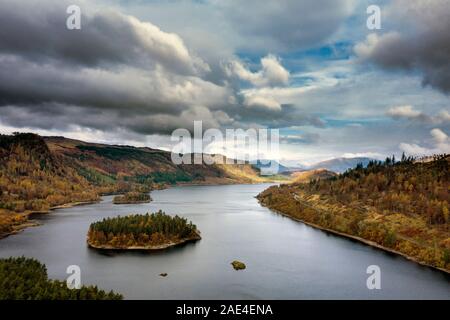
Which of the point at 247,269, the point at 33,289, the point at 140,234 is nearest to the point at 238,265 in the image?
the point at 247,269

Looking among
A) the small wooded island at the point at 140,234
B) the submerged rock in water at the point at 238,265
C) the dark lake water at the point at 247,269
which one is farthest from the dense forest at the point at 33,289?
the small wooded island at the point at 140,234

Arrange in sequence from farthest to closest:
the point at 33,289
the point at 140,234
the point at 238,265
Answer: the point at 140,234, the point at 238,265, the point at 33,289

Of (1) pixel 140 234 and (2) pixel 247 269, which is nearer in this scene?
(2) pixel 247 269

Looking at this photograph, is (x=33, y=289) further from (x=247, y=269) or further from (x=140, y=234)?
(x=140, y=234)

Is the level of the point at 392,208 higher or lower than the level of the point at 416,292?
higher
